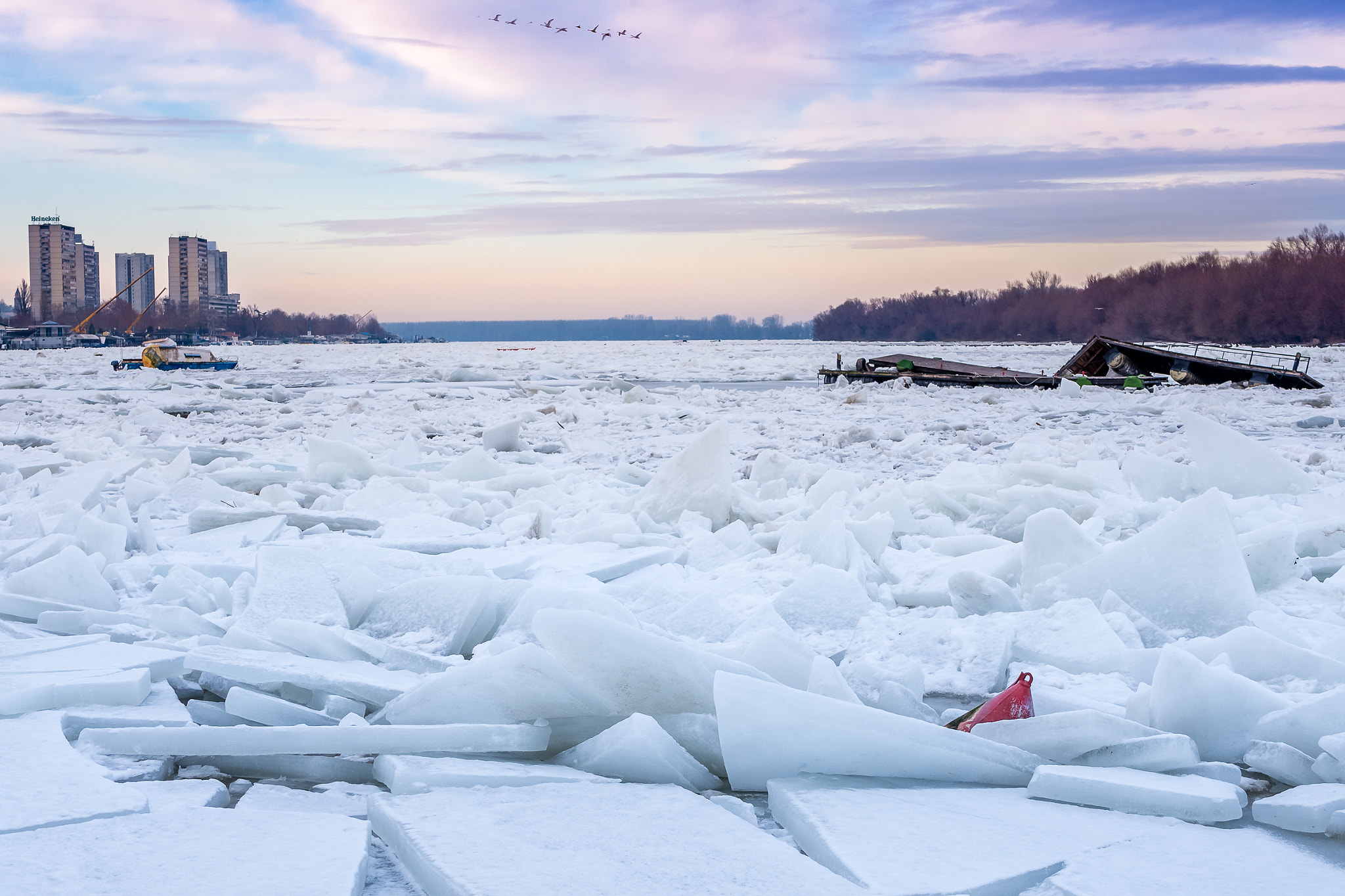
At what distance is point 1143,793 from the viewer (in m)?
1.58

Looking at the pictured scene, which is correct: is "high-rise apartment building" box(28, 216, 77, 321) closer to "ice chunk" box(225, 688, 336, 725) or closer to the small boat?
the small boat

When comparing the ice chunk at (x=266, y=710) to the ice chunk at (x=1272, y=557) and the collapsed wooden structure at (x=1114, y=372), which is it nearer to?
the ice chunk at (x=1272, y=557)

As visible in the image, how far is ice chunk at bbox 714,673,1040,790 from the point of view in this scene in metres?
1.67

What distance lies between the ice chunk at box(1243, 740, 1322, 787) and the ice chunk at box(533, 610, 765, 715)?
0.98 metres

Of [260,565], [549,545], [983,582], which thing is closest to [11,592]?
[260,565]

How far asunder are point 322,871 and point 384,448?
18.3ft

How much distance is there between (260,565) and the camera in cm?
271

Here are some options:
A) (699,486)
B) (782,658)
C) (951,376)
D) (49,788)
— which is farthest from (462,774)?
(951,376)

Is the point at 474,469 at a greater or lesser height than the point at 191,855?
greater

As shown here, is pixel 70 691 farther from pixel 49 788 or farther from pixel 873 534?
pixel 873 534

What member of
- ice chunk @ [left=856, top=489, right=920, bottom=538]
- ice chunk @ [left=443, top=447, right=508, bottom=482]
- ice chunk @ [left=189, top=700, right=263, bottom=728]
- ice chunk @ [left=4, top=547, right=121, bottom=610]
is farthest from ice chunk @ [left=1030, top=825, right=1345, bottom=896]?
ice chunk @ [left=443, top=447, right=508, bottom=482]

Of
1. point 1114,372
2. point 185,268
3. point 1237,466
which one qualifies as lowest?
point 1237,466

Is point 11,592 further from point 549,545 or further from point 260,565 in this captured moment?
point 549,545

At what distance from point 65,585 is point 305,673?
Answer: 1.08 m
